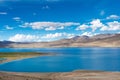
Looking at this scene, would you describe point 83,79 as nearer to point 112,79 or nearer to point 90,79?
point 90,79

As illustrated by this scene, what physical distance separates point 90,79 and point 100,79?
196cm

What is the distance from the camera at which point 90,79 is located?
153 ft

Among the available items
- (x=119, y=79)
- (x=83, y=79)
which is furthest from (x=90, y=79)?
(x=119, y=79)

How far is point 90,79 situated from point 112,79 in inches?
160

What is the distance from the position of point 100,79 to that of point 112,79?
219 centimetres

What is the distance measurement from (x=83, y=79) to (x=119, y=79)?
21.6ft

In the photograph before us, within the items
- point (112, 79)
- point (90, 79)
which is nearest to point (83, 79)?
point (90, 79)

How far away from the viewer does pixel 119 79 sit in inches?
1821

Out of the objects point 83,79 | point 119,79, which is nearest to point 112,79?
point 119,79

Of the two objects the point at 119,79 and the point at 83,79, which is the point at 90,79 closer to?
the point at 83,79

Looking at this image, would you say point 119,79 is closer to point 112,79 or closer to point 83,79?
point 112,79

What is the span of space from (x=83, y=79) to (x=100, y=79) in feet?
11.3

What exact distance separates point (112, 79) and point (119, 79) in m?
1.29

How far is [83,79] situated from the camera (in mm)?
46125
